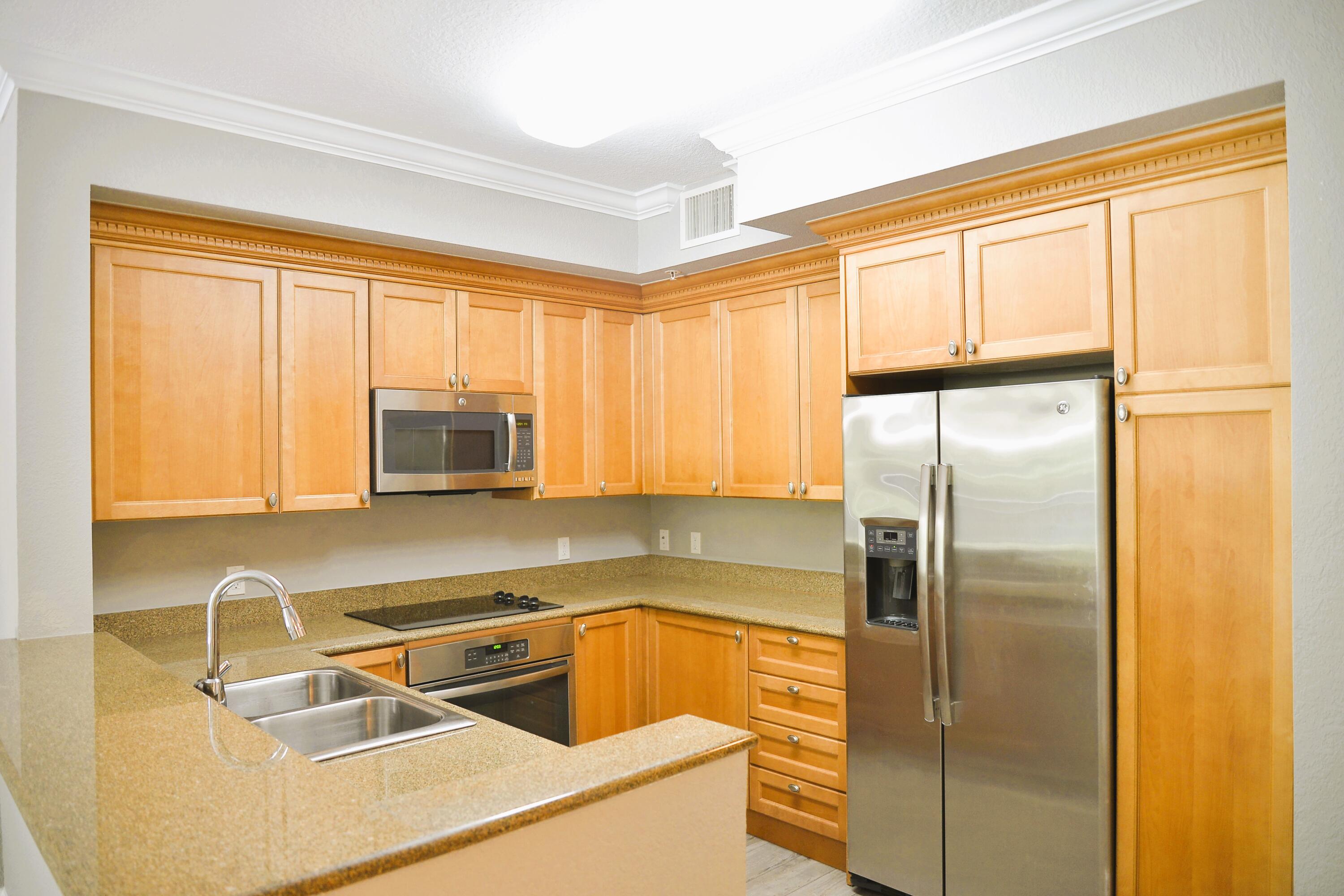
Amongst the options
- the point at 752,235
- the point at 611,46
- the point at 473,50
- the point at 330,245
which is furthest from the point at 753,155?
the point at 330,245

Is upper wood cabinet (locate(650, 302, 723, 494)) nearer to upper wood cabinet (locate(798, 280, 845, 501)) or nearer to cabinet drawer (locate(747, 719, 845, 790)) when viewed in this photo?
upper wood cabinet (locate(798, 280, 845, 501))

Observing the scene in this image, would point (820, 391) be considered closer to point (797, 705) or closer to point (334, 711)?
point (797, 705)

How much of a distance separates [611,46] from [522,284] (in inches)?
59.1

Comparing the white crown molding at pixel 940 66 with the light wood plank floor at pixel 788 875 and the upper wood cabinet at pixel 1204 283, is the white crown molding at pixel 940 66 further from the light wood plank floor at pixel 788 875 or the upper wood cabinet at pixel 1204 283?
the light wood plank floor at pixel 788 875

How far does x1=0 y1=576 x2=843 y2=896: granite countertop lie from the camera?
3.12ft

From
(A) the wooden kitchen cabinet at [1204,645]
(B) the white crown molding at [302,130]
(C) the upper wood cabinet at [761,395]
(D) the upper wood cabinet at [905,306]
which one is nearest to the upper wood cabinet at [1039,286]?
(D) the upper wood cabinet at [905,306]

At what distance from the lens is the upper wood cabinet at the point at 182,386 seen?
8.79 feet

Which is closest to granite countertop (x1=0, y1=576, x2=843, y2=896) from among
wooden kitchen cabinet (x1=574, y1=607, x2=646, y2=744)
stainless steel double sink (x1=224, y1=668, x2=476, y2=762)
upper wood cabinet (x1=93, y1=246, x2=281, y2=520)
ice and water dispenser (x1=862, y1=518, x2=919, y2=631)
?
stainless steel double sink (x1=224, y1=668, x2=476, y2=762)

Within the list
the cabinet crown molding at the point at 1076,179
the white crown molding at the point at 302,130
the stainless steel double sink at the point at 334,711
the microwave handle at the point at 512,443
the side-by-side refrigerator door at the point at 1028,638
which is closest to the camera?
the stainless steel double sink at the point at 334,711

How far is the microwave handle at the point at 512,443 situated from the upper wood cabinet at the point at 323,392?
0.60 m

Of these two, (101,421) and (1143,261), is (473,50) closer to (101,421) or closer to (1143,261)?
(101,421)

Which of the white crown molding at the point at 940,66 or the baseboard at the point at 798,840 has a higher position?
the white crown molding at the point at 940,66

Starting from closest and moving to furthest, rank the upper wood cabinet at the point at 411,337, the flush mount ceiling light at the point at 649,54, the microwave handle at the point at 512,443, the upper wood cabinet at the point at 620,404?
the flush mount ceiling light at the point at 649,54
the upper wood cabinet at the point at 411,337
the microwave handle at the point at 512,443
the upper wood cabinet at the point at 620,404

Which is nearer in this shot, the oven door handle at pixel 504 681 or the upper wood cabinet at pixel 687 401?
the oven door handle at pixel 504 681
